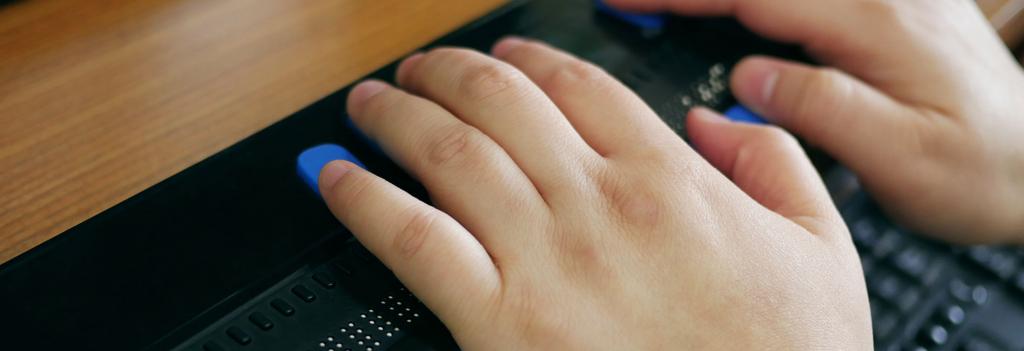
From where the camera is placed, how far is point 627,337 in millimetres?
344

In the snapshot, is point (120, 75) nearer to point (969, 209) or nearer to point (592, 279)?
point (592, 279)

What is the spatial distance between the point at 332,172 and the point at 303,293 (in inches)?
2.4

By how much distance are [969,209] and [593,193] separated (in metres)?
0.27

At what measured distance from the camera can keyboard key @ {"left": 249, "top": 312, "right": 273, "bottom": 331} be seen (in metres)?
0.33

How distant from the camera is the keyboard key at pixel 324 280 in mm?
355

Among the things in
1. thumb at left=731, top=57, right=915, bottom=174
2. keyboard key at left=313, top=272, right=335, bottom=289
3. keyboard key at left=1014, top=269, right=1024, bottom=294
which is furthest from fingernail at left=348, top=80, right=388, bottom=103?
keyboard key at left=1014, top=269, right=1024, bottom=294

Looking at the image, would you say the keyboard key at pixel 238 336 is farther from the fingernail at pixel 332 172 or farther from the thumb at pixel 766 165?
the thumb at pixel 766 165

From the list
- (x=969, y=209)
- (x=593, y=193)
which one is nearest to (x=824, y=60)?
(x=969, y=209)

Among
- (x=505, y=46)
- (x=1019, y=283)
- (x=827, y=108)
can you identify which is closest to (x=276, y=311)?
(x=505, y=46)

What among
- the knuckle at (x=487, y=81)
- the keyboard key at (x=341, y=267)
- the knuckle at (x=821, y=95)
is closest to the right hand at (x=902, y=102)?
the knuckle at (x=821, y=95)

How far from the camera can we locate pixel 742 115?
1.59 feet

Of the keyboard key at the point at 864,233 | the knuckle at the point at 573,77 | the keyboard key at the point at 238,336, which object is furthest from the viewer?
the keyboard key at the point at 864,233

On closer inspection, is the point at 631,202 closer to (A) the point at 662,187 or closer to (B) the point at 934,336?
(A) the point at 662,187

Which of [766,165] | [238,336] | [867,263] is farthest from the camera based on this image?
[867,263]
